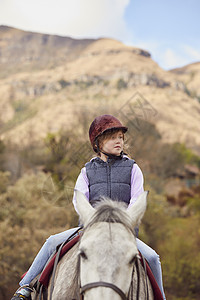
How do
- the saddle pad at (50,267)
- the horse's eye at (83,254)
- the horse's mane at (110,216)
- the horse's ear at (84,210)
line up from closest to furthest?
the horse's eye at (83,254) < the horse's mane at (110,216) < the horse's ear at (84,210) < the saddle pad at (50,267)

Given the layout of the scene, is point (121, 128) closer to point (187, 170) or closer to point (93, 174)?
point (93, 174)

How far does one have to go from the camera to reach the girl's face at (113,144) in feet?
11.5

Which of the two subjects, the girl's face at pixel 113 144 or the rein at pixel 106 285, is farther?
the girl's face at pixel 113 144

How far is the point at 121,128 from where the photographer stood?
11.6ft

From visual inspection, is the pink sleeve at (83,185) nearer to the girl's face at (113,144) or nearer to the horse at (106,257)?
the girl's face at (113,144)

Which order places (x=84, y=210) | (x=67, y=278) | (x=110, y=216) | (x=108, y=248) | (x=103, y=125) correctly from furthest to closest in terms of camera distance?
1. (x=103, y=125)
2. (x=67, y=278)
3. (x=84, y=210)
4. (x=110, y=216)
5. (x=108, y=248)

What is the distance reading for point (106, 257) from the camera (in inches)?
82.5

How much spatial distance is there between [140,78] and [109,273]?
194 meters

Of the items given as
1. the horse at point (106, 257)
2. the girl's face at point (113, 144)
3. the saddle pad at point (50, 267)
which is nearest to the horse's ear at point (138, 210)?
the horse at point (106, 257)

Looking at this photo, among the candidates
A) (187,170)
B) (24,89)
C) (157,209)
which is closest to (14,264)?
(157,209)

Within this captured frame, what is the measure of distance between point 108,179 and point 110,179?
25 mm

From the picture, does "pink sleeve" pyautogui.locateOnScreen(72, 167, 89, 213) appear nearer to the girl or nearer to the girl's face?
the girl

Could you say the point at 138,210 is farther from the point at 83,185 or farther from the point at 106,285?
the point at 83,185

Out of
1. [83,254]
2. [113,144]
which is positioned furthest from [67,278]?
[113,144]
